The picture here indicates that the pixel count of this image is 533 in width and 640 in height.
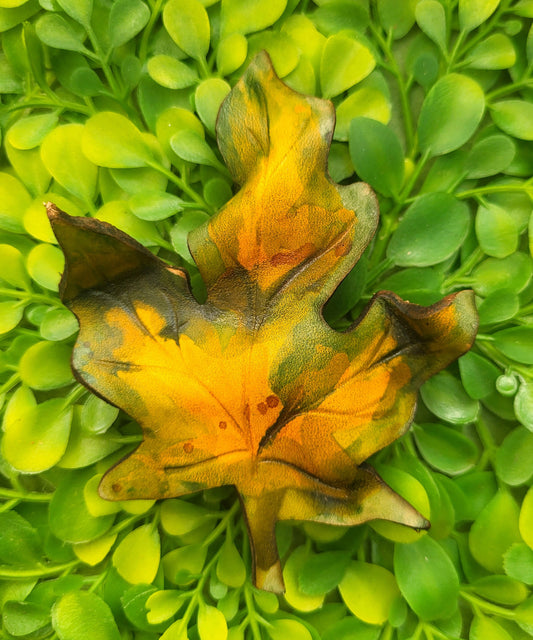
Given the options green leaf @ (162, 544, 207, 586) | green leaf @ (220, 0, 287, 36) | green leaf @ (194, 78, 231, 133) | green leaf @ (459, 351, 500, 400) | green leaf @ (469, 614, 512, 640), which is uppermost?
green leaf @ (220, 0, 287, 36)

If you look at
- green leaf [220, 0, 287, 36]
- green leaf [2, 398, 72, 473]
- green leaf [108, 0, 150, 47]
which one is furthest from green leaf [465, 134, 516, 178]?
green leaf [2, 398, 72, 473]

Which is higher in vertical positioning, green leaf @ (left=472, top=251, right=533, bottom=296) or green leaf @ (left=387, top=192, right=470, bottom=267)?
green leaf @ (left=387, top=192, right=470, bottom=267)

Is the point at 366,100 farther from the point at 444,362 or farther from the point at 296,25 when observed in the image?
the point at 444,362

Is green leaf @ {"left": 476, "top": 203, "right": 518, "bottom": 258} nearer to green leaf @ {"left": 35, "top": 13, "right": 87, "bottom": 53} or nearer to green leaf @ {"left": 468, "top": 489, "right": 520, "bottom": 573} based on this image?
green leaf @ {"left": 468, "top": 489, "right": 520, "bottom": 573}

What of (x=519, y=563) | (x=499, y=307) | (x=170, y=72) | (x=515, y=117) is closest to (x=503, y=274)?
(x=499, y=307)

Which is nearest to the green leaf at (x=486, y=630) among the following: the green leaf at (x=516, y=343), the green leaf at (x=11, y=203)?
the green leaf at (x=516, y=343)

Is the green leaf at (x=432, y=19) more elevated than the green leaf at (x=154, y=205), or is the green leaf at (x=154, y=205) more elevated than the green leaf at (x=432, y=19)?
the green leaf at (x=432, y=19)

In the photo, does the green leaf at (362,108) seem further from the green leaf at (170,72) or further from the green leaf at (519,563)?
the green leaf at (519,563)
